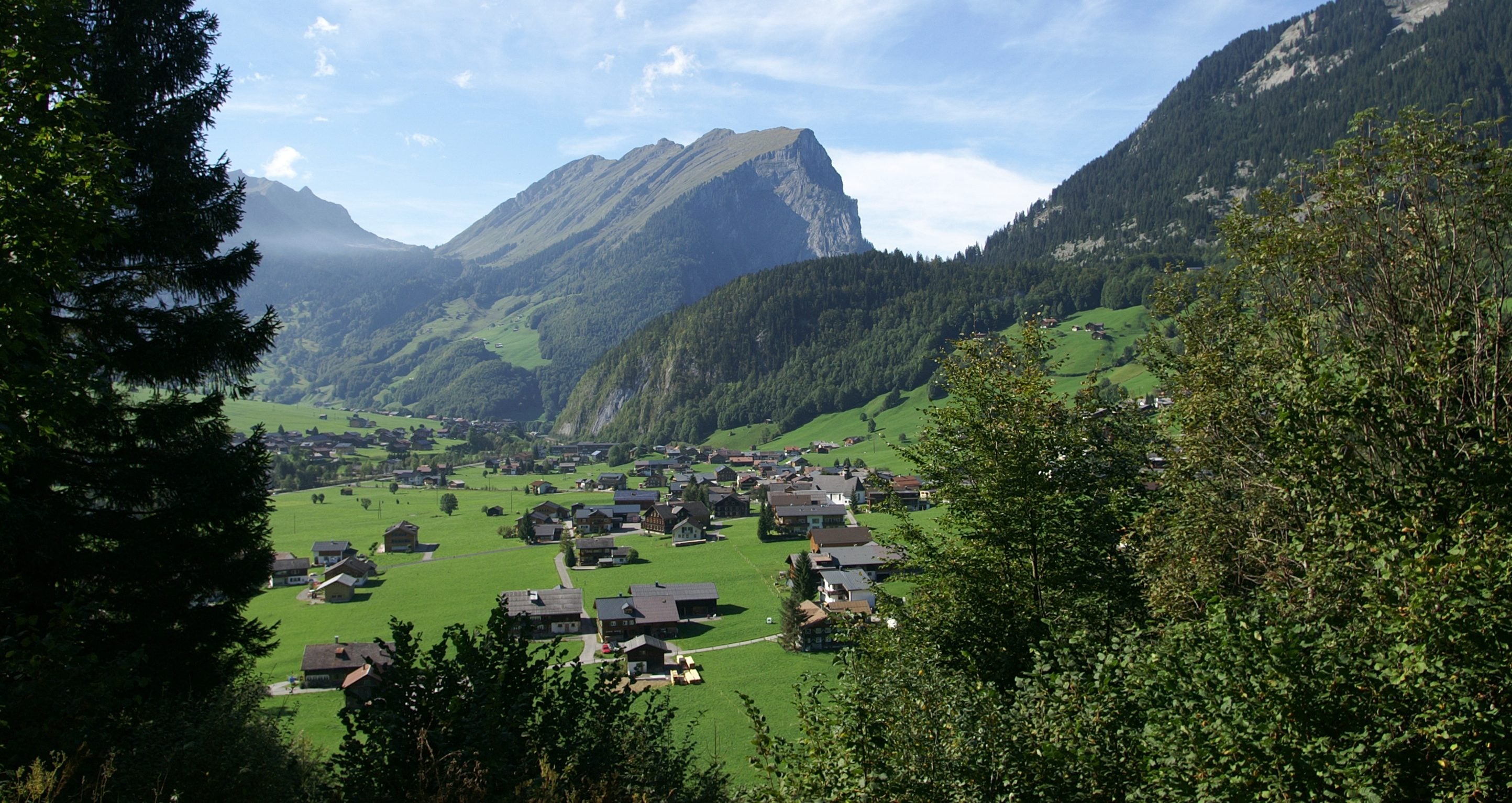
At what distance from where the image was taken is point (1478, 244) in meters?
11.9

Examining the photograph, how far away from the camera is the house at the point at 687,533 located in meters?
79.5

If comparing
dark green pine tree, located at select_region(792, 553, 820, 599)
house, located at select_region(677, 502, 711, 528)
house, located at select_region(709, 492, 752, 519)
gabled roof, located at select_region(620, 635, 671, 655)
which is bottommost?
house, located at select_region(709, 492, 752, 519)

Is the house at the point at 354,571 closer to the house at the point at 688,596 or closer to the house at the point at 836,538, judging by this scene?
the house at the point at 688,596

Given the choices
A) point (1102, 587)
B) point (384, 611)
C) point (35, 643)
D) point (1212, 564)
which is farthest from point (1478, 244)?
point (384, 611)

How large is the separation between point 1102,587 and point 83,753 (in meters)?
15.2

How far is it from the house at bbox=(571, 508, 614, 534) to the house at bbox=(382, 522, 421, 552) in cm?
1551

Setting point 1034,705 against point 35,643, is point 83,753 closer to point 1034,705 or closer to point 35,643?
point 35,643

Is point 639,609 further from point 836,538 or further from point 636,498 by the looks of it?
point 636,498

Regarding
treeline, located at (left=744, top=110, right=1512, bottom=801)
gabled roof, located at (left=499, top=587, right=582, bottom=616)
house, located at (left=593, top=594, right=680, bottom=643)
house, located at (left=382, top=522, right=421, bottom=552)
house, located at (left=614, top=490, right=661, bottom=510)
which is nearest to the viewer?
treeline, located at (left=744, top=110, right=1512, bottom=801)

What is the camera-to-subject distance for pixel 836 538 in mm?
73500

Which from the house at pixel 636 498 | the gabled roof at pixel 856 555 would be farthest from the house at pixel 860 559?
the house at pixel 636 498

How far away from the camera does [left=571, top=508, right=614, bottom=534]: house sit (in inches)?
3344

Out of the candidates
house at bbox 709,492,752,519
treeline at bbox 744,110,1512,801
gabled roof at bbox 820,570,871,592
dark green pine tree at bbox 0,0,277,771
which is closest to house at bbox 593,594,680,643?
gabled roof at bbox 820,570,871,592

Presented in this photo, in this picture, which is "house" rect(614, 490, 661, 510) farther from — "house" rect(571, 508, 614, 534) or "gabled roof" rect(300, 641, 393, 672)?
"gabled roof" rect(300, 641, 393, 672)
